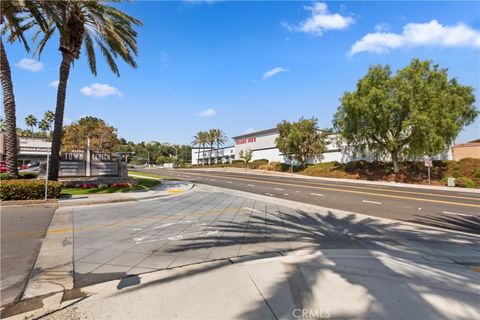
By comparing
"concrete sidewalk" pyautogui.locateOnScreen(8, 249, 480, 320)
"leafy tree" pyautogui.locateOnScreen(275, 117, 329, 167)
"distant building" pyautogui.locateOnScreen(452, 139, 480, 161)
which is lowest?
"concrete sidewalk" pyautogui.locateOnScreen(8, 249, 480, 320)

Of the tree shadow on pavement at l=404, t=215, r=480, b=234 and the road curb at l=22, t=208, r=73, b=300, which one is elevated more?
the road curb at l=22, t=208, r=73, b=300

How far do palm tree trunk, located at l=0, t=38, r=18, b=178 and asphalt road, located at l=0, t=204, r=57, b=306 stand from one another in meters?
5.46

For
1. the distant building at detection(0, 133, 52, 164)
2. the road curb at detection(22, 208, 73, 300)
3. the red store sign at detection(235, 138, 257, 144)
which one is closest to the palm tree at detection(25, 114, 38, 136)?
the distant building at detection(0, 133, 52, 164)

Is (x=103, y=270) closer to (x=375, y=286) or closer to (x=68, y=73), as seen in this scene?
(x=375, y=286)

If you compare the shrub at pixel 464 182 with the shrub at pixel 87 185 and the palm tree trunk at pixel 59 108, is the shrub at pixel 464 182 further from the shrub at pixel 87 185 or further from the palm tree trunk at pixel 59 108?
→ the palm tree trunk at pixel 59 108

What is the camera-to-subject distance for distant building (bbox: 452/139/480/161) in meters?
32.4

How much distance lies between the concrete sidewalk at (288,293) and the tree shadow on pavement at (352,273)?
0.01 meters

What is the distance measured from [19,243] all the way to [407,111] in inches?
1343

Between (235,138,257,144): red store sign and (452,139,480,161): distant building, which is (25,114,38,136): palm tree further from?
(452,139,480,161): distant building

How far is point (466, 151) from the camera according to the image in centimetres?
3331

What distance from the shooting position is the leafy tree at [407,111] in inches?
1156

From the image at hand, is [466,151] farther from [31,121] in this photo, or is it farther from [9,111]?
→ [31,121]

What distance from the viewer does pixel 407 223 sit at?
9.93 m

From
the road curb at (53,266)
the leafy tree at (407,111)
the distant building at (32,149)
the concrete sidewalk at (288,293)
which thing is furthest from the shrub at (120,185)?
the distant building at (32,149)
